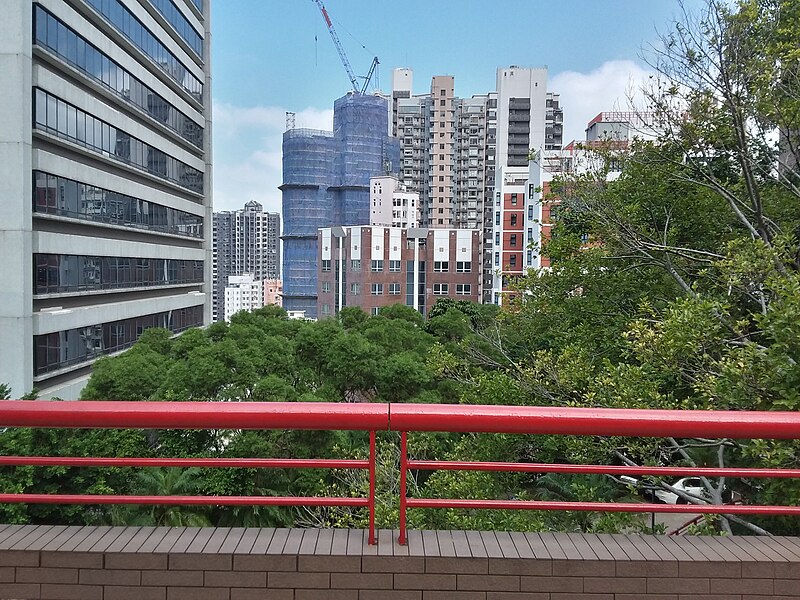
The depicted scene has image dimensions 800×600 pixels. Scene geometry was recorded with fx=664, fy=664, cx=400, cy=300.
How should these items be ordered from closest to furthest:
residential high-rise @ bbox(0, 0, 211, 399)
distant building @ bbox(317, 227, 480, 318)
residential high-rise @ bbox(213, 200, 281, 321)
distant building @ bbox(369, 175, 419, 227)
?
residential high-rise @ bbox(0, 0, 211, 399)
distant building @ bbox(317, 227, 480, 318)
distant building @ bbox(369, 175, 419, 227)
residential high-rise @ bbox(213, 200, 281, 321)

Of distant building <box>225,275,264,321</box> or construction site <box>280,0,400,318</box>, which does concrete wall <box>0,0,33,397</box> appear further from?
distant building <box>225,275,264,321</box>

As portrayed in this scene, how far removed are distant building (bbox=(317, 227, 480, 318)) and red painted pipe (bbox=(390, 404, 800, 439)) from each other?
6249 centimetres

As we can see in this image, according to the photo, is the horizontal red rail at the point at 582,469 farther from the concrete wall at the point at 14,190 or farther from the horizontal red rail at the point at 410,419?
the concrete wall at the point at 14,190

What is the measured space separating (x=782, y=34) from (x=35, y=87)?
77.0 feet

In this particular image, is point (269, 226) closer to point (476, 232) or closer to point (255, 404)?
point (476, 232)

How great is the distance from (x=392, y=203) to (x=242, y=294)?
204 feet

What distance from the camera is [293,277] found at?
88.1m

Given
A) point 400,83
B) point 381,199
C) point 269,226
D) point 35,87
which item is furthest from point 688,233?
point 269,226

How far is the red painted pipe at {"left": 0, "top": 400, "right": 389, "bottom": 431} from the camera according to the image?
3082 millimetres

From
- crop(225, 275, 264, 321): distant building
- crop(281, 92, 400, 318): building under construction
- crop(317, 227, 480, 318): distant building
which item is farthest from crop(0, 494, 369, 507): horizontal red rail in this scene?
crop(225, 275, 264, 321): distant building

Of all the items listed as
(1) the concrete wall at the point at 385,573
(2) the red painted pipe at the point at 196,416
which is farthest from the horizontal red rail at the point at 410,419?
→ (1) the concrete wall at the point at 385,573

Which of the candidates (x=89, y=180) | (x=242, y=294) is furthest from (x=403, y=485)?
(x=242, y=294)

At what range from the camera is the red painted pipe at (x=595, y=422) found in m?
3.04

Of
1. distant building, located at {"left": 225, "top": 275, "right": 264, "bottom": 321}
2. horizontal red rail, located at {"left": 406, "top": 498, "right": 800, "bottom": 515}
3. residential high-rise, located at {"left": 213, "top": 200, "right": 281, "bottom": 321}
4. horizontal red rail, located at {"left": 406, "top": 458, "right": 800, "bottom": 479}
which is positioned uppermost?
residential high-rise, located at {"left": 213, "top": 200, "right": 281, "bottom": 321}
